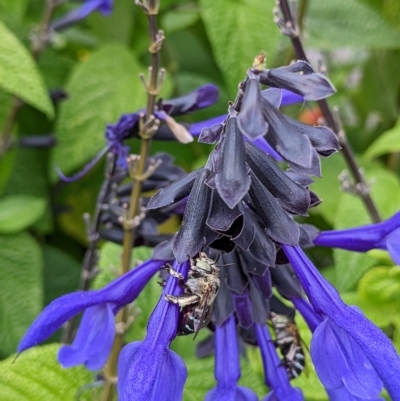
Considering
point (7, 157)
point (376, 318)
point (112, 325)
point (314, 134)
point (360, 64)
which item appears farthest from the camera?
point (360, 64)

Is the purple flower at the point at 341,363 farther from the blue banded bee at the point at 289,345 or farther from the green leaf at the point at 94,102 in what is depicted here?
the green leaf at the point at 94,102

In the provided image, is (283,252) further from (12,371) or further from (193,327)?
(12,371)

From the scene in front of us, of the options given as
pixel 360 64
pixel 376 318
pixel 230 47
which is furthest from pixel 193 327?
pixel 360 64

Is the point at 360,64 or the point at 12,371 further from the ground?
the point at 360,64

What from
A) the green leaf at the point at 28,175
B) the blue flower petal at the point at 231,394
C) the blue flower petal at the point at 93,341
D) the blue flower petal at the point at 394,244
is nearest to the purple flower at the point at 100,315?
the blue flower petal at the point at 93,341

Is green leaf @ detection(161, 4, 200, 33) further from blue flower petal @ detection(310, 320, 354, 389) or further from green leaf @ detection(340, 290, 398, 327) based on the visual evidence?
blue flower petal @ detection(310, 320, 354, 389)

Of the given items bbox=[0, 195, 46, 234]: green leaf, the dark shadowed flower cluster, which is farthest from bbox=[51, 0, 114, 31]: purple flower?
the dark shadowed flower cluster

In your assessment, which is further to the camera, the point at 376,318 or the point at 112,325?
the point at 376,318
